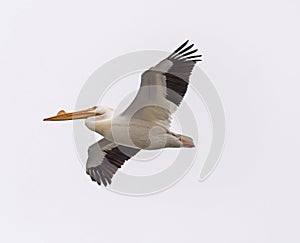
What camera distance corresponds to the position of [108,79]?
14977mm

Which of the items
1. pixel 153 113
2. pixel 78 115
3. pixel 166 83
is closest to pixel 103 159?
pixel 78 115

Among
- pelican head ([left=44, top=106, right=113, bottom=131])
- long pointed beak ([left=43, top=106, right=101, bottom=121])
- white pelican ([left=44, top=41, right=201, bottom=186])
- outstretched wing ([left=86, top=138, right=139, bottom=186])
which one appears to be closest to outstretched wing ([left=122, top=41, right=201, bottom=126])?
white pelican ([left=44, top=41, right=201, bottom=186])

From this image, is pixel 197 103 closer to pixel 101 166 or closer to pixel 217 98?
pixel 217 98

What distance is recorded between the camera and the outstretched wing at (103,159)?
13859 millimetres

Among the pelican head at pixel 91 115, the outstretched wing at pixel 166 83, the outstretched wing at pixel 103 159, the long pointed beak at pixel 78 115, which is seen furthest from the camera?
the outstretched wing at pixel 103 159

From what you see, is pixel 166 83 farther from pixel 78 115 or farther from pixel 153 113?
pixel 78 115

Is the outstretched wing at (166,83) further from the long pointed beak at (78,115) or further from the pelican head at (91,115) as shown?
the long pointed beak at (78,115)

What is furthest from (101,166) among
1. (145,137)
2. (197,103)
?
(197,103)

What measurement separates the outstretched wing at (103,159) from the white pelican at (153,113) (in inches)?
10.3

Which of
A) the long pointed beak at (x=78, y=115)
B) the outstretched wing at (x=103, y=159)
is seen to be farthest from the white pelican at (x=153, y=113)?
the outstretched wing at (x=103, y=159)

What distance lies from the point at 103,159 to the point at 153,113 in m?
1.49

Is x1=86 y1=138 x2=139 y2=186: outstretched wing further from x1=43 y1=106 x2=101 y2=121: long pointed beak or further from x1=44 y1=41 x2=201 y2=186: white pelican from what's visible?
x1=43 y1=106 x2=101 y2=121: long pointed beak

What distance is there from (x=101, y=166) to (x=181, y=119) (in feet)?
5.43

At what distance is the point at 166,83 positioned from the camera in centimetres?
1245
